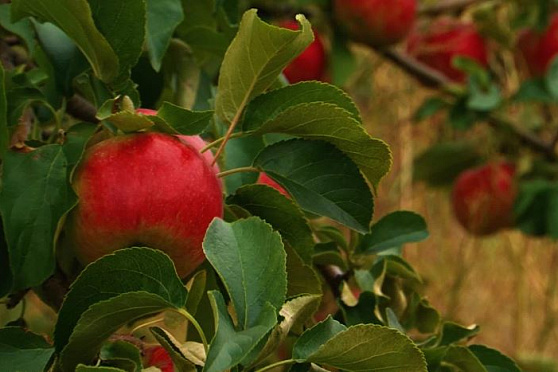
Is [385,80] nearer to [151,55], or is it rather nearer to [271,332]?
[151,55]

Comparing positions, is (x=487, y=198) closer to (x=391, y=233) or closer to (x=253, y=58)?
(x=391, y=233)

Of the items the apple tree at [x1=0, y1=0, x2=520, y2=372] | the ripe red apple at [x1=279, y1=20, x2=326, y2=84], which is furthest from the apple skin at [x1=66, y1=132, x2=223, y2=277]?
the ripe red apple at [x1=279, y1=20, x2=326, y2=84]

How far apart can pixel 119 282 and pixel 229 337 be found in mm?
57

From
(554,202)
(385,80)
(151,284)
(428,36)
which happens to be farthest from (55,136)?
(385,80)

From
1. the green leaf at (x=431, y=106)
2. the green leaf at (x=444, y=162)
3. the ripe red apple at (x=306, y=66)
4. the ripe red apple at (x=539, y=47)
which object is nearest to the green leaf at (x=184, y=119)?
the ripe red apple at (x=306, y=66)

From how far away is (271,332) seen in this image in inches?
16.9

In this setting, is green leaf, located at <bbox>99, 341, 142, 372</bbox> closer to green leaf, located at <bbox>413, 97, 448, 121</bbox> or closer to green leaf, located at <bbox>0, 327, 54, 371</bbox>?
green leaf, located at <bbox>0, 327, 54, 371</bbox>

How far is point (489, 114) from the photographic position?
4.54 ft

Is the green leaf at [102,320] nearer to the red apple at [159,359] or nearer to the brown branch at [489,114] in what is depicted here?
the red apple at [159,359]

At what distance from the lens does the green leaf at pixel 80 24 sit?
49 centimetres

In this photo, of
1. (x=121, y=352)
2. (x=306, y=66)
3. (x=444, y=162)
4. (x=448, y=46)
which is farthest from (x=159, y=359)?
(x=444, y=162)

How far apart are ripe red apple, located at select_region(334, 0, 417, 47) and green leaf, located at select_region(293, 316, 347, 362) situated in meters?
0.79

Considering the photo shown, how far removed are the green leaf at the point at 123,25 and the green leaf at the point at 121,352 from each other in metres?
0.14

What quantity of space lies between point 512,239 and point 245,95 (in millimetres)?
1253
